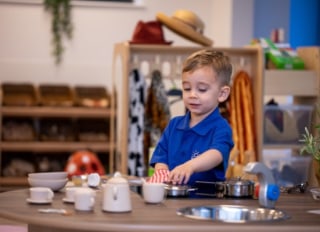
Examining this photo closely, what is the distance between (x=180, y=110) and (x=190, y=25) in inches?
35.2

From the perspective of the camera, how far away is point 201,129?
2.86 m

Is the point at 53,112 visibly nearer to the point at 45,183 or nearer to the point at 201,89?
the point at 201,89

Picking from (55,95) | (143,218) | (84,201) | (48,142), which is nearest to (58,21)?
(55,95)

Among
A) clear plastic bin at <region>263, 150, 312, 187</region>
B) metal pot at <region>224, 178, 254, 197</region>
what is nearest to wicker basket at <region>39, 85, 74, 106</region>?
clear plastic bin at <region>263, 150, 312, 187</region>

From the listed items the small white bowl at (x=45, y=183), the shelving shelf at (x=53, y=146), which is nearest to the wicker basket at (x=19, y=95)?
the shelving shelf at (x=53, y=146)

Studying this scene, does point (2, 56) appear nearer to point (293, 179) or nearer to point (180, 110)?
point (180, 110)

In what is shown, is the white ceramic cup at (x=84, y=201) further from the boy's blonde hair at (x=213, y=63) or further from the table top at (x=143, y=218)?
the boy's blonde hair at (x=213, y=63)

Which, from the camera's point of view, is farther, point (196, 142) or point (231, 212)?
point (196, 142)

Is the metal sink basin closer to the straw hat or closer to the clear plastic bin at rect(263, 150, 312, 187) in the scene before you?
the straw hat

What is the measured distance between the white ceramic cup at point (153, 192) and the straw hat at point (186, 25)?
11.5 ft

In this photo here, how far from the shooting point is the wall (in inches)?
318

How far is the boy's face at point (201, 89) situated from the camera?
274 centimetres

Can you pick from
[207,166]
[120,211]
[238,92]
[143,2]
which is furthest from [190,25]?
[120,211]

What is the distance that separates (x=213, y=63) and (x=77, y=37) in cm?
557
